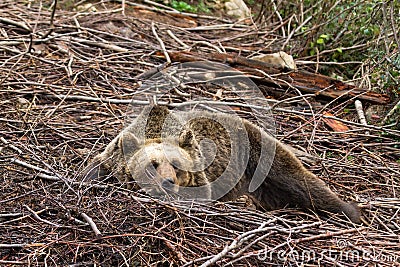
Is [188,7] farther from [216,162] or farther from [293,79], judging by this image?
[216,162]

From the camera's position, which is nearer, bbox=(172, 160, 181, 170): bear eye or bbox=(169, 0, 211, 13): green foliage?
bbox=(172, 160, 181, 170): bear eye

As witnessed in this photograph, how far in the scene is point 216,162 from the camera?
494cm

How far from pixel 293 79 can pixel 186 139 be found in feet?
11.6

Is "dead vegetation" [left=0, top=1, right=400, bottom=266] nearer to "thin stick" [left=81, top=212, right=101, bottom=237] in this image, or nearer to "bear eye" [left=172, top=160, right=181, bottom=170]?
"thin stick" [left=81, top=212, right=101, bottom=237]

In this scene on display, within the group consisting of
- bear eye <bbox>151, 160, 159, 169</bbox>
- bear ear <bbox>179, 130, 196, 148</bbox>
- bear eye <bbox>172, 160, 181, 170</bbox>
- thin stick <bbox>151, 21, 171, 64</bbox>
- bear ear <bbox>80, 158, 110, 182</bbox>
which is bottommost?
thin stick <bbox>151, 21, 171, 64</bbox>

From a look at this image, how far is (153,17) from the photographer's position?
34.0 ft

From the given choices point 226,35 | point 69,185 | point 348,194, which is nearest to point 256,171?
point 348,194
